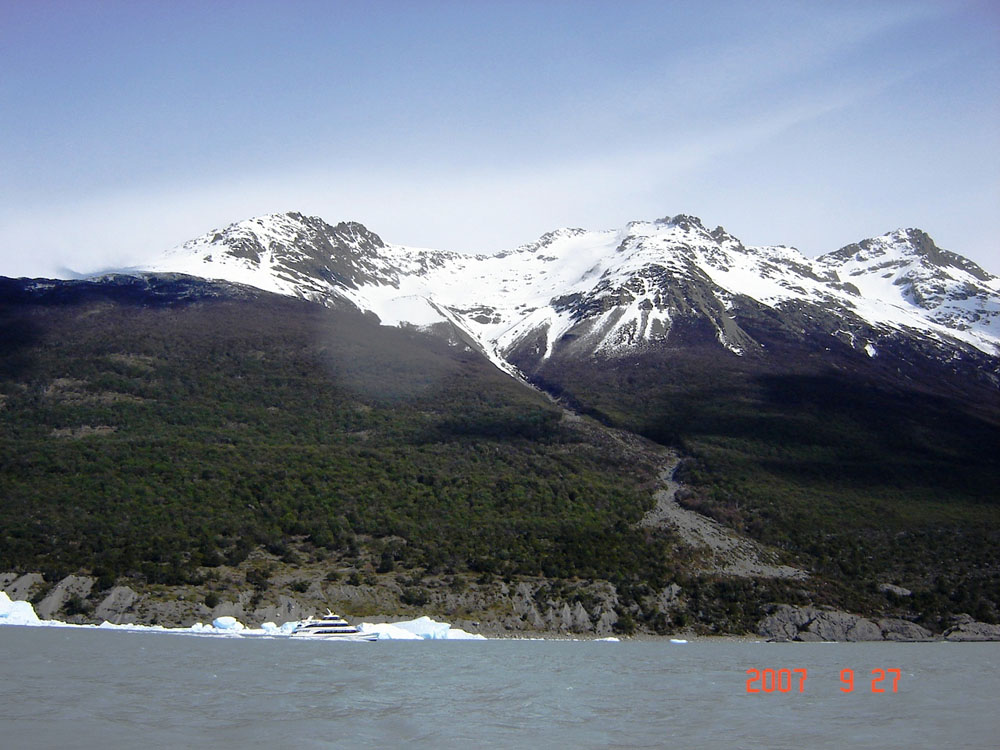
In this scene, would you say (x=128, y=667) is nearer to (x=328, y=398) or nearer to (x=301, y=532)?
(x=301, y=532)

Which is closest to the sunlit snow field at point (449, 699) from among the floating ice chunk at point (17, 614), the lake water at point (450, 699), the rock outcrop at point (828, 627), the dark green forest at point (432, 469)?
the lake water at point (450, 699)

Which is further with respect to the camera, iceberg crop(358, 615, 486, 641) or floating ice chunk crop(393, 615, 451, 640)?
floating ice chunk crop(393, 615, 451, 640)

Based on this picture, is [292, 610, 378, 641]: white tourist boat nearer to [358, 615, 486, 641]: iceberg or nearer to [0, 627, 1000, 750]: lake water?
[358, 615, 486, 641]: iceberg

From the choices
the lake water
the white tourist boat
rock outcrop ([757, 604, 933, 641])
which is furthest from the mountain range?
the lake water

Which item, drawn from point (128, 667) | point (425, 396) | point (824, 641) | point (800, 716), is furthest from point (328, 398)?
point (800, 716)
